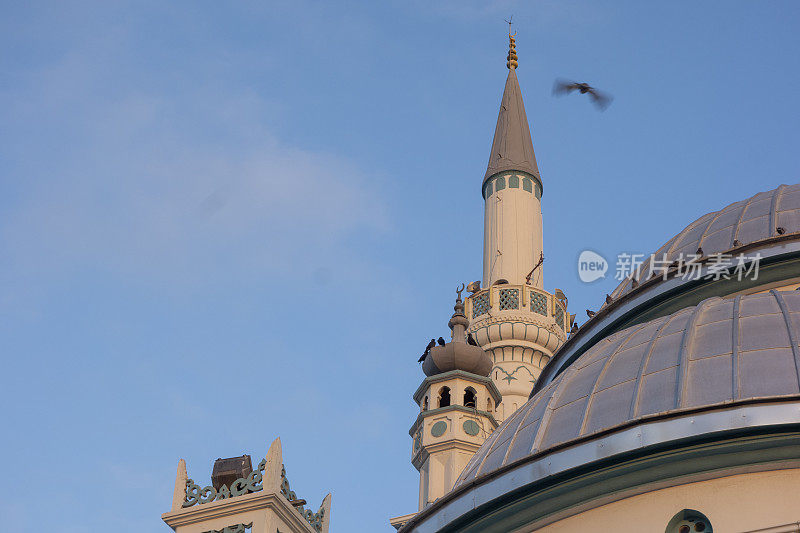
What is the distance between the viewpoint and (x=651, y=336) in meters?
12.1

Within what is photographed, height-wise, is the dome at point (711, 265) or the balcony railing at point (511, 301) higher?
the balcony railing at point (511, 301)

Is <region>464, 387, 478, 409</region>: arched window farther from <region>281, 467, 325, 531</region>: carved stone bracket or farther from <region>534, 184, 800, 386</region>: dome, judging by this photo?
<region>281, 467, 325, 531</region>: carved stone bracket

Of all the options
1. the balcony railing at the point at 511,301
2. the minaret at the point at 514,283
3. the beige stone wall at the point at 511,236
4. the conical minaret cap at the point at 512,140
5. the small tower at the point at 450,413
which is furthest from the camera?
the conical minaret cap at the point at 512,140

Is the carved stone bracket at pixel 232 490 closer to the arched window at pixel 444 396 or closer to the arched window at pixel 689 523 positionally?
the arched window at pixel 689 523

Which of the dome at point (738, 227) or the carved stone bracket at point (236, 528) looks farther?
the dome at point (738, 227)

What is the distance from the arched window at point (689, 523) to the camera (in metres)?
9.61

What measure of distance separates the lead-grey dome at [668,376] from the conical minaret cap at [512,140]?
21.0 m

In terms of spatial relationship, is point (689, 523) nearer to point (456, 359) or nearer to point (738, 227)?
point (738, 227)

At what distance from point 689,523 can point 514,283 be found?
68.7ft

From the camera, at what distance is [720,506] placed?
9.61m

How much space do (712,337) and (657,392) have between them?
3.53ft

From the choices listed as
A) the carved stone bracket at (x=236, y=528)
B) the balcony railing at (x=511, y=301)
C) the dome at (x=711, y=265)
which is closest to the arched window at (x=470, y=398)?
the balcony railing at (x=511, y=301)

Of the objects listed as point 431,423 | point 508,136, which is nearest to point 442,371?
point 431,423

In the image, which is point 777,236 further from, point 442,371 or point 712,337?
point 442,371
